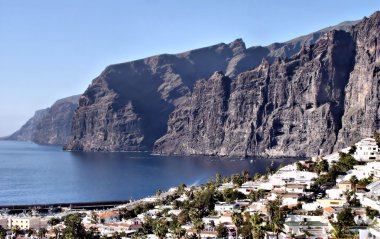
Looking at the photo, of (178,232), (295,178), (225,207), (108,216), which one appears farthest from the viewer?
(295,178)

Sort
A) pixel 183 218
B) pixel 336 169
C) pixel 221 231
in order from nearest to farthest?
pixel 221 231
pixel 183 218
pixel 336 169

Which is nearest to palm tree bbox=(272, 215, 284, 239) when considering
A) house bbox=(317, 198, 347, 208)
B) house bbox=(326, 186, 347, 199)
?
house bbox=(317, 198, 347, 208)

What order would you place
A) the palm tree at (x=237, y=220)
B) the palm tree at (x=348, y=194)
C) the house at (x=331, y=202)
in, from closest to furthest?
the palm tree at (x=237, y=220)
the palm tree at (x=348, y=194)
the house at (x=331, y=202)

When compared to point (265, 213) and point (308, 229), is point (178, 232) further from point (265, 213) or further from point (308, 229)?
point (308, 229)

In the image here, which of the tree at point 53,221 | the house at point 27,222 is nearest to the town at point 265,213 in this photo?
the house at point 27,222

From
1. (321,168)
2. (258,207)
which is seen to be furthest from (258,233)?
(321,168)

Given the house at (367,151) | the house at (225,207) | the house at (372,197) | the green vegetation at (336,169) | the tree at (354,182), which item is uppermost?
the house at (367,151)

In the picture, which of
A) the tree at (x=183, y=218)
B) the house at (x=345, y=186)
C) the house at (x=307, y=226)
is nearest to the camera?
the house at (x=307, y=226)

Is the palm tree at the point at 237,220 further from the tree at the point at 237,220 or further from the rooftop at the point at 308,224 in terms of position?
the rooftop at the point at 308,224
